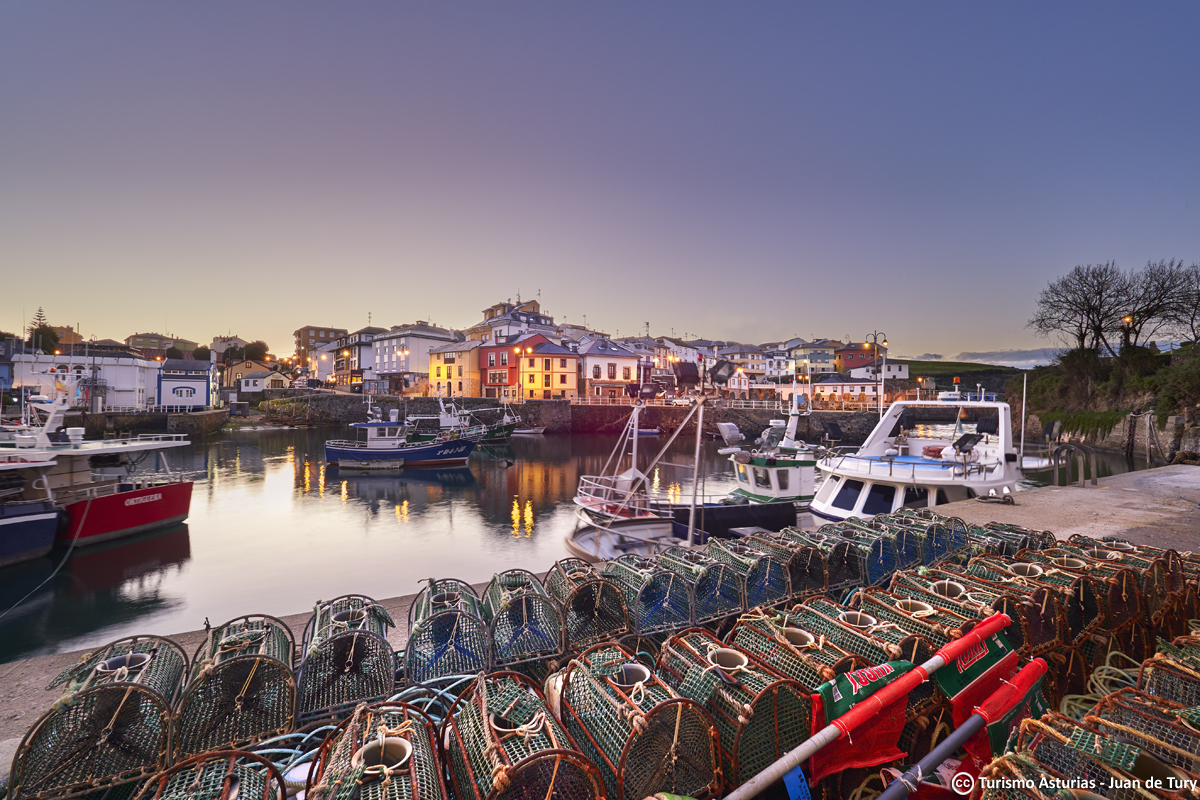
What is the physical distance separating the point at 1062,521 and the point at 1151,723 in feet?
24.1

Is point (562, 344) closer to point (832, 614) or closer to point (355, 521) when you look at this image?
point (355, 521)

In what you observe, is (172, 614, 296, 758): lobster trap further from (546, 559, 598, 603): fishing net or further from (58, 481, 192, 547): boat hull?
Result: (58, 481, 192, 547): boat hull

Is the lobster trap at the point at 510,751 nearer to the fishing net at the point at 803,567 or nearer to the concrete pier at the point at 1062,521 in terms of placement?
the concrete pier at the point at 1062,521

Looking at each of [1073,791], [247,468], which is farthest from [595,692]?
[247,468]

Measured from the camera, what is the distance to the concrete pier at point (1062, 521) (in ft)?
11.8

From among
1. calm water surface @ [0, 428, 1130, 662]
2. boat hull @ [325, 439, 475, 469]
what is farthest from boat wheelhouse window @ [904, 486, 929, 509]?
boat hull @ [325, 439, 475, 469]

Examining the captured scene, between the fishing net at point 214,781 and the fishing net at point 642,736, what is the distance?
1.26 m

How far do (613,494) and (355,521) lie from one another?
11.1 m

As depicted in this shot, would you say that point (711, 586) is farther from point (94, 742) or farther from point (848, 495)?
point (848, 495)

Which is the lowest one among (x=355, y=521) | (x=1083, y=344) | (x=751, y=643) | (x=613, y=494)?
(x=355, y=521)

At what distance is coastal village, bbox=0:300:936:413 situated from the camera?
4144cm

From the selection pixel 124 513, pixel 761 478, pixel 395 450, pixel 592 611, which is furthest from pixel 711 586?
pixel 395 450

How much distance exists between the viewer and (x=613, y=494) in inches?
504

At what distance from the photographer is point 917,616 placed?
342 cm
